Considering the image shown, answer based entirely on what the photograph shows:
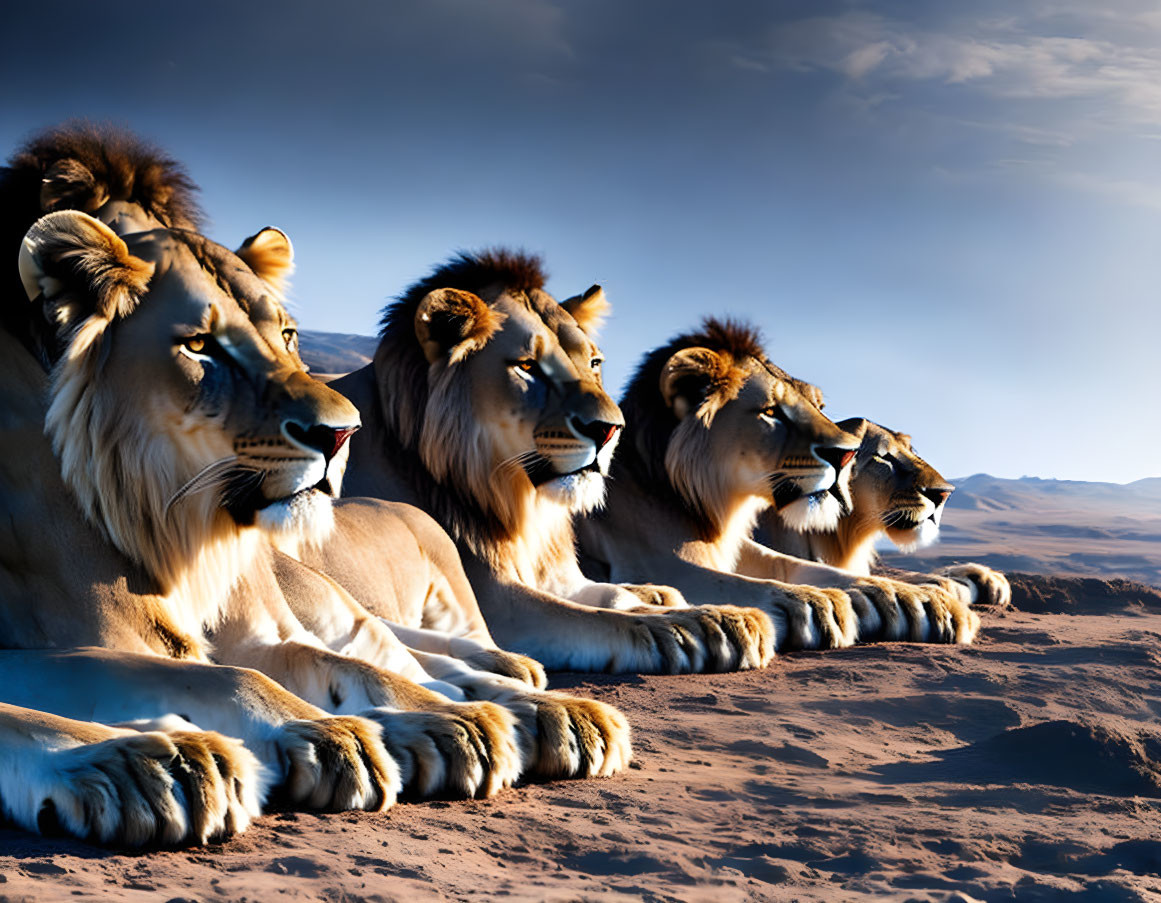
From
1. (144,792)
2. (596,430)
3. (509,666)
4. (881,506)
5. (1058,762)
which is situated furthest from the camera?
(881,506)

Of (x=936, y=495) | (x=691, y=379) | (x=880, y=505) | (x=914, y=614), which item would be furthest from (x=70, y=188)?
(x=936, y=495)

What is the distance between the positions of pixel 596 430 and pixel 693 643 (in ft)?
3.07

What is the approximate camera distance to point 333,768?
2869mm

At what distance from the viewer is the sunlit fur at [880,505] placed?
870 cm

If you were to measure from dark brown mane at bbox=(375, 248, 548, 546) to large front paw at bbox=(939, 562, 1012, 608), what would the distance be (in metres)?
4.34

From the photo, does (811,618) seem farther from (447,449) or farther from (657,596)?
(447,449)

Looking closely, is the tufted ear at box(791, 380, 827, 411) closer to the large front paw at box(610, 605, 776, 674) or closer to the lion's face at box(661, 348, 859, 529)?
the lion's face at box(661, 348, 859, 529)

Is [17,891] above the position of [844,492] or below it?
below

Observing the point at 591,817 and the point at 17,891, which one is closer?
the point at 17,891

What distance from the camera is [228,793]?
2.59 m

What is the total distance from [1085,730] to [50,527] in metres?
2.96

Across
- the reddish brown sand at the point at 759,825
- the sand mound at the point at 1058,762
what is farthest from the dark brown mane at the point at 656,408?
the sand mound at the point at 1058,762

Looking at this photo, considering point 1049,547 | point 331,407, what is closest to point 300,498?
Result: point 331,407

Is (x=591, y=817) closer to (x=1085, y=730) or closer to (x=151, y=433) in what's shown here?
(x=151, y=433)
